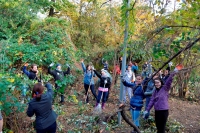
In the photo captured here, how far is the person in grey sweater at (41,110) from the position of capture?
3.49 meters

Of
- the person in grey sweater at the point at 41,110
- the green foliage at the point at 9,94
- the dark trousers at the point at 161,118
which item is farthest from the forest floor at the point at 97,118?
the person in grey sweater at the point at 41,110

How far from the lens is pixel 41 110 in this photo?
357 cm

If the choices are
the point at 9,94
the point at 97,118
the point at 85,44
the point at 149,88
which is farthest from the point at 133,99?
the point at 85,44

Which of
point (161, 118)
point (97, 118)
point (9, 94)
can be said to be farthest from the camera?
point (97, 118)

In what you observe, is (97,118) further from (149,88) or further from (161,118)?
(161,118)

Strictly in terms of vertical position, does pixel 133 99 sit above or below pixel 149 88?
below

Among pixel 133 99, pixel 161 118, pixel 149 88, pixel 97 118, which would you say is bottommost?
pixel 97 118

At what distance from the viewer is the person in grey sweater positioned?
11.5 ft

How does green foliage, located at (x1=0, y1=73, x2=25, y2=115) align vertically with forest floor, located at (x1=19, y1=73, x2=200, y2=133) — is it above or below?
above

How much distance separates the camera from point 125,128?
573cm

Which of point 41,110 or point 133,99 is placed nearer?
point 41,110

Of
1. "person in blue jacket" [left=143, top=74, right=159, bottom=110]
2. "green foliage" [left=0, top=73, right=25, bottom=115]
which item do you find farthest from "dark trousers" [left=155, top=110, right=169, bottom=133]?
"green foliage" [left=0, top=73, right=25, bottom=115]

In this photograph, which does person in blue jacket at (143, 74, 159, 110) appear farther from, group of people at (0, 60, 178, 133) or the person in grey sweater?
the person in grey sweater

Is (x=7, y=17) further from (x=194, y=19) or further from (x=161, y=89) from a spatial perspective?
(x=194, y=19)
